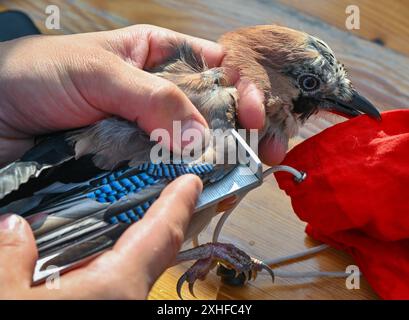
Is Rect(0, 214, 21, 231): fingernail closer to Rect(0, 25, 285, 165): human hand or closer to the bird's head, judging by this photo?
Rect(0, 25, 285, 165): human hand

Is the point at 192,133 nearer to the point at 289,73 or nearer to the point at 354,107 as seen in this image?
the point at 289,73

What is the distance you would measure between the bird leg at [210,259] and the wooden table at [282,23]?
0.08 metres

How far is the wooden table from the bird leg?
84 millimetres

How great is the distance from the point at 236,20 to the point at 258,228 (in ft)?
3.34

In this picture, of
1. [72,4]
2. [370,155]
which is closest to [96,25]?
[72,4]

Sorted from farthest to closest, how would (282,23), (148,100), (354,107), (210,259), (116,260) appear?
(282,23) → (354,107) → (210,259) → (148,100) → (116,260)

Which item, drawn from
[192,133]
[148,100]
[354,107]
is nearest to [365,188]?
[354,107]

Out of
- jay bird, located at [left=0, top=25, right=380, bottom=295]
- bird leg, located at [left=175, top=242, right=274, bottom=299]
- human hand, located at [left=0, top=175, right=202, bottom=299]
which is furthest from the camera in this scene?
bird leg, located at [left=175, top=242, right=274, bottom=299]

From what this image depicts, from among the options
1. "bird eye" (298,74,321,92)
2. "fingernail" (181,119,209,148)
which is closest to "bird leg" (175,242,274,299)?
"fingernail" (181,119,209,148)

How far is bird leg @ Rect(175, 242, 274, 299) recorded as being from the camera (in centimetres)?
169

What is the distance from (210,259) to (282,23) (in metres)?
1.19

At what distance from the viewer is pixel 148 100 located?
1.48 meters

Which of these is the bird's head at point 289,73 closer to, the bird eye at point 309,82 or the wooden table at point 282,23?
the bird eye at point 309,82
